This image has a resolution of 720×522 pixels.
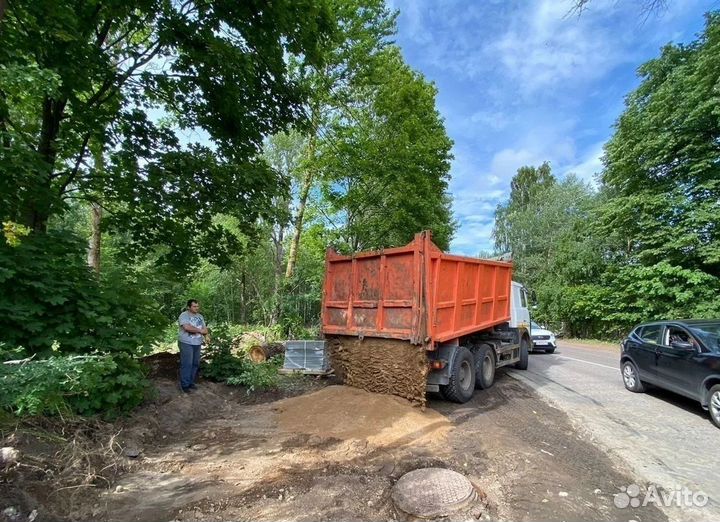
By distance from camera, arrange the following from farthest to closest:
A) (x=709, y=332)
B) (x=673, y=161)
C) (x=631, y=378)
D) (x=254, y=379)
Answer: (x=673, y=161), (x=631, y=378), (x=254, y=379), (x=709, y=332)

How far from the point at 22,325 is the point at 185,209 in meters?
2.72

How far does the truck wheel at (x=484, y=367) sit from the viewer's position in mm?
7594

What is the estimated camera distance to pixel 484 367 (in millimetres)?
7922

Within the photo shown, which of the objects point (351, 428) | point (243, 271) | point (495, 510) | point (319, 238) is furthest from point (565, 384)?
point (243, 271)

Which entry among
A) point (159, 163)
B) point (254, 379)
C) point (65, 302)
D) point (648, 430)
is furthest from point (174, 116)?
point (648, 430)

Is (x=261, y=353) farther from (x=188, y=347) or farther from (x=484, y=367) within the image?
(x=484, y=367)

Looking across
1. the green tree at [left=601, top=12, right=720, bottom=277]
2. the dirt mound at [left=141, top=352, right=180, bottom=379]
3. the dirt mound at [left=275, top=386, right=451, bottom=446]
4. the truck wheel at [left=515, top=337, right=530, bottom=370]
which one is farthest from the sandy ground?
the green tree at [left=601, top=12, right=720, bottom=277]

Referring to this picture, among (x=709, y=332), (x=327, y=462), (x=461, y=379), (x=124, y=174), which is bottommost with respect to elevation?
(x=327, y=462)

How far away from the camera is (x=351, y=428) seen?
5250 millimetres

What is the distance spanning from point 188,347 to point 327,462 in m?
3.80

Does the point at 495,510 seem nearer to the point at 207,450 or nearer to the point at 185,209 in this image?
the point at 207,450

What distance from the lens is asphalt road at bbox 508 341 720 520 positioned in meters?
3.92

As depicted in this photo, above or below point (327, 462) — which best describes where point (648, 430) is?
above

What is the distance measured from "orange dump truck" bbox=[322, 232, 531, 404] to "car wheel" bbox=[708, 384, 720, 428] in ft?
11.2
